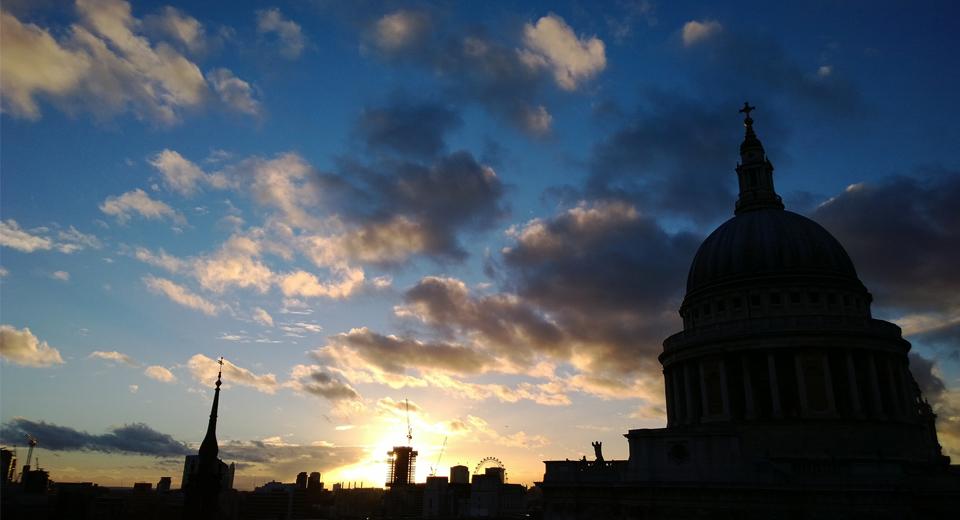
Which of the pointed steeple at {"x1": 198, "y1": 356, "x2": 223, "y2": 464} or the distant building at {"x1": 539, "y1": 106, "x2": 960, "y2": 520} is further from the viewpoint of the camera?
the pointed steeple at {"x1": 198, "y1": 356, "x2": 223, "y2": 464}

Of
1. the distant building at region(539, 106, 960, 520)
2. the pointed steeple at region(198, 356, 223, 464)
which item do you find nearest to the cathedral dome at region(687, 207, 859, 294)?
the distant building at region(539, 106, 960, 520)

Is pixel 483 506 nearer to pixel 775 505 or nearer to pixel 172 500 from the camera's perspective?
pixel 172 500

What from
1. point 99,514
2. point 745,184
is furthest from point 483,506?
point 745,184

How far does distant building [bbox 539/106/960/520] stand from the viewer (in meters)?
39.9

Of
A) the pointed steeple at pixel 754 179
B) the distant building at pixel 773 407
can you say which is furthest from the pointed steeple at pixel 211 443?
the pointed steeple at pixel 754 179

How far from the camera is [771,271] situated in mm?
58625

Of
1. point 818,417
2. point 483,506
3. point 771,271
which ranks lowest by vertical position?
point 483,506

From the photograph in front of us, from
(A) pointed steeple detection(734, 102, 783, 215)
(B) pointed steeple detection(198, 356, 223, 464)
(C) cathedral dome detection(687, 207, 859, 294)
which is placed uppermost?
(A) pointed steeple detection(734, 102, 783, 215)

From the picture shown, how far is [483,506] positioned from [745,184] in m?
144

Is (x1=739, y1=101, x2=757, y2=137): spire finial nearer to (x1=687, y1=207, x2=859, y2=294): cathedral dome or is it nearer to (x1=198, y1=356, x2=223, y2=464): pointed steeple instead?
(x1=687, y1=207, x2=859, y2=294): cathedral dome

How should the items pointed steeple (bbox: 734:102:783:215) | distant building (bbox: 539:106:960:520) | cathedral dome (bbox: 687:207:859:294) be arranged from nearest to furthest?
distant building (bbox: 539:106:960:520) → cathedral dome (bbox: 687:207:859:294) → pointed steeple (bbox: 734:102:783:215)

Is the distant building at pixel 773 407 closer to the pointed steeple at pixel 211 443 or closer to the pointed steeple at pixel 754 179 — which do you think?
the pointed steeple at pixel 754 179

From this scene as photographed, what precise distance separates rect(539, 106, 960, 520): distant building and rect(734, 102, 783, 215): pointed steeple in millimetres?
181

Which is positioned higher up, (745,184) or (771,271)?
(745,184)
